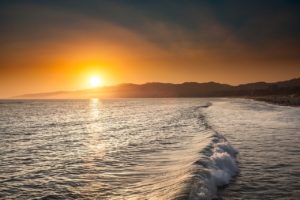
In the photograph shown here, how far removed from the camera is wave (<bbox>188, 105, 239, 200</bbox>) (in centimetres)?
1199

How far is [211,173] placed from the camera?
14.7 meters

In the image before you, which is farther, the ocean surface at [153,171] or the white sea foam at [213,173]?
the ocean surface at [153,171]

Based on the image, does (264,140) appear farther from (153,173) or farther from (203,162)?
(153,173)

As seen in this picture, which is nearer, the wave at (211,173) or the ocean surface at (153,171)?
the wave at (211,173)

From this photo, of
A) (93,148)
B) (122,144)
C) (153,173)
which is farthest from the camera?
(122,144)

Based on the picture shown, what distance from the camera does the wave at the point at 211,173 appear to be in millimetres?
11992

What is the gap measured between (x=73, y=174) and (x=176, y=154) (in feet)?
25.9

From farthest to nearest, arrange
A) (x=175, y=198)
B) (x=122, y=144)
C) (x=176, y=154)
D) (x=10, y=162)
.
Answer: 1. (x=122, y=144)
2. (x=176, y=154)
3. (x=10, y=162)
4. (x=175, y=198)

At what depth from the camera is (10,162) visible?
1958cm

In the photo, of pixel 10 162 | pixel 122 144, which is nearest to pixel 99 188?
pixel 10 162

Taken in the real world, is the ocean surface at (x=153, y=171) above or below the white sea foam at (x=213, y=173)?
below

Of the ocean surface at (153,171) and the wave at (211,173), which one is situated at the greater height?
the wave at (211,173)

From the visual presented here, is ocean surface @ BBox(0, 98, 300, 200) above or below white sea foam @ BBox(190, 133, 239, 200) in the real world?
below

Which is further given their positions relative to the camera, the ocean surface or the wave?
the ocean surface
